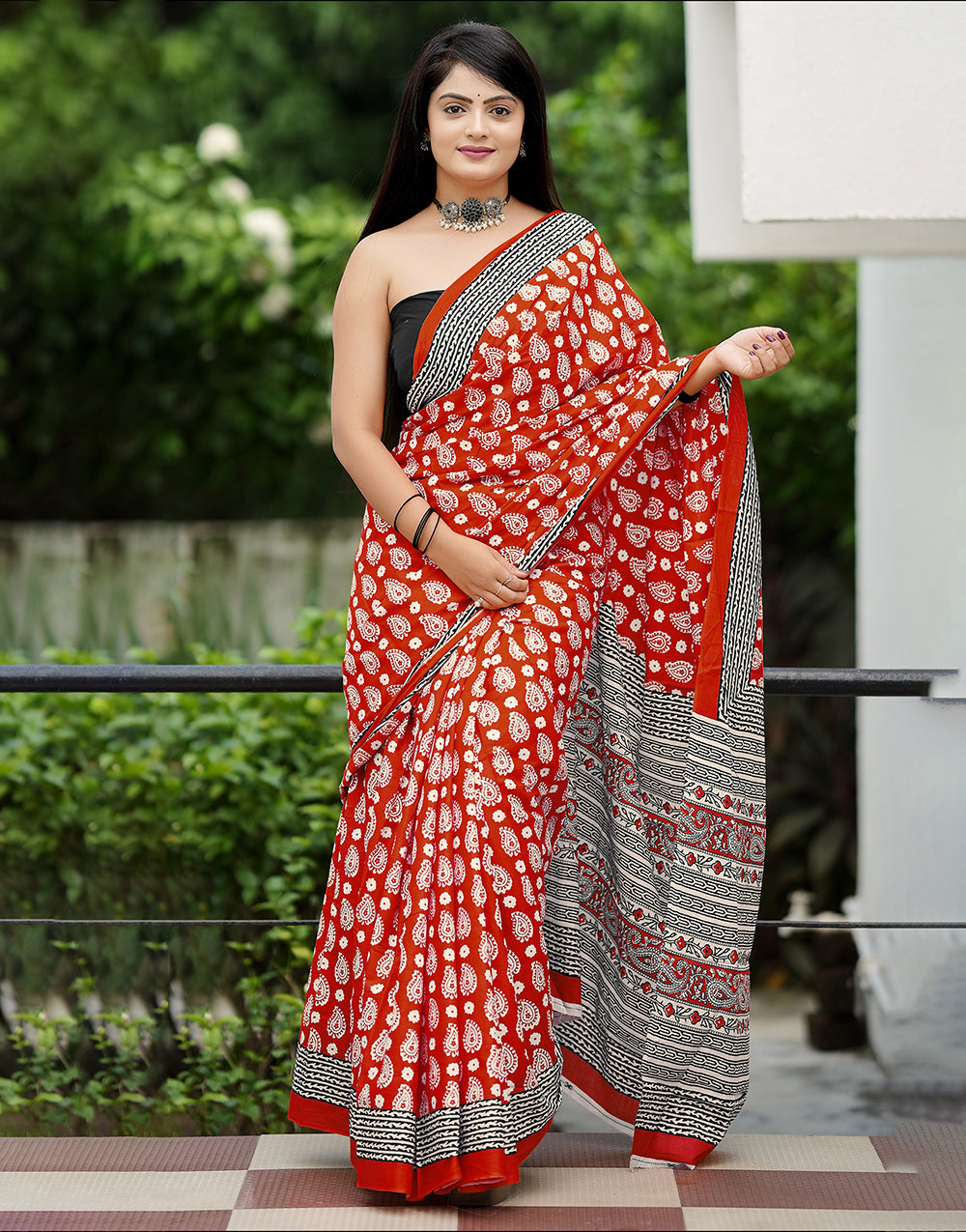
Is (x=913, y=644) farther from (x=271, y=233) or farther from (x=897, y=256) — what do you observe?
(x=271, y=233)

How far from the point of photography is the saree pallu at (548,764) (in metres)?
2.14

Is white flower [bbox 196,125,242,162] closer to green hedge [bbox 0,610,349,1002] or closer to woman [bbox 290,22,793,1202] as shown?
green hedge [bbox 0,610,349,1002]

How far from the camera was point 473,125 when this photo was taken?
224 cm

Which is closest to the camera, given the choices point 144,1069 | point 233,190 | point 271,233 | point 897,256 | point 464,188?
point 464,188

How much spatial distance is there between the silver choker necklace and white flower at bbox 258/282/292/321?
439cm

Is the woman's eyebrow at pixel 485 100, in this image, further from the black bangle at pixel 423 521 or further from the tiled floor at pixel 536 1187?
the tiled floor at pixel 536 1187

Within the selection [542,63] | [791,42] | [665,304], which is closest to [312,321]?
[665,304]

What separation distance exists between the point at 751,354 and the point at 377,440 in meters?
0.59

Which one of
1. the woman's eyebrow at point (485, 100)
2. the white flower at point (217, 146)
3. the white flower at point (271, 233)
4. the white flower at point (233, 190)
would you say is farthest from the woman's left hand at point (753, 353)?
the white flower at point (217, 146)

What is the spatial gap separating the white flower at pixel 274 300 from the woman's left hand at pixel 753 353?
4548mm

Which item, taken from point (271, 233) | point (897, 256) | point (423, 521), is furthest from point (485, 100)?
point (271, 233)

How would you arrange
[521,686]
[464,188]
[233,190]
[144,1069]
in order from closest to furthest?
[521,686]
[464,188]
[144,1069]
[233,190]

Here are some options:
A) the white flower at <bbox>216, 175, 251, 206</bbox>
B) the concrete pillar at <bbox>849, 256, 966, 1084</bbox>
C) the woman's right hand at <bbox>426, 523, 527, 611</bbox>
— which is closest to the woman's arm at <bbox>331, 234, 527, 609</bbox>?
the woman's right hand at <bbox>426, 523, 527, 611</bbox>

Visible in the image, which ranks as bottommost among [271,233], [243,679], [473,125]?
[243,679]
